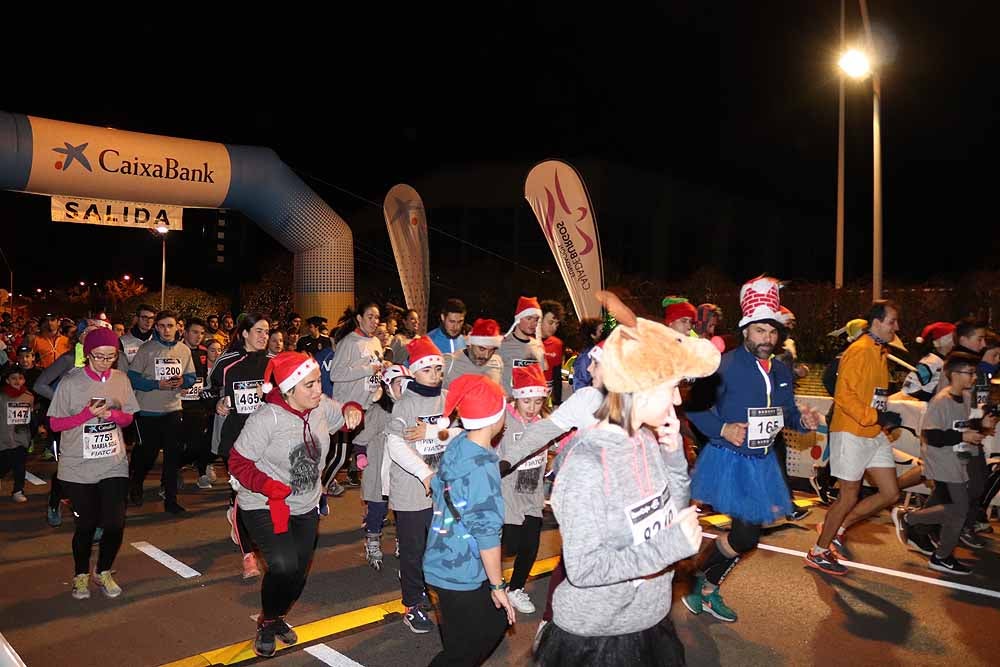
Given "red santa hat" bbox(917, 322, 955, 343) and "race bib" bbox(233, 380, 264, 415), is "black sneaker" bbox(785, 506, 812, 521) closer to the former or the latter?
"red santa hat" bbox(917, 322, 955, 343)

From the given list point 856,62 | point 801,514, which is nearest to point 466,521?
point 801,514

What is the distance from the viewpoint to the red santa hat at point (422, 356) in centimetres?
531

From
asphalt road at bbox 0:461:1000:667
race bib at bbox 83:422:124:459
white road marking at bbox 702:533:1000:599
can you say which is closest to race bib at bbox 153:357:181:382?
asphalt road at bbox 0:461:1000:667

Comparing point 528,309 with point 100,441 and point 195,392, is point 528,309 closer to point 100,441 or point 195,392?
point 100,441

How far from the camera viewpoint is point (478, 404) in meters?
3.72

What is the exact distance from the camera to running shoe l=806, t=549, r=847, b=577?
643cm

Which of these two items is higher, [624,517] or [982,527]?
[624,517]

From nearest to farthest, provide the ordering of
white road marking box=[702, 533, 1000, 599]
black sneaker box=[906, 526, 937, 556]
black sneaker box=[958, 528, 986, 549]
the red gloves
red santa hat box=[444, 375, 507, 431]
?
red santa hat box=[444, 375, 507, 431]
the red gloves
white road marking box=[702, 533, 1000, 599]
black sneaker box=[906, 526, 937, 556]
black sneaker box=[958, 528, 986, 549]

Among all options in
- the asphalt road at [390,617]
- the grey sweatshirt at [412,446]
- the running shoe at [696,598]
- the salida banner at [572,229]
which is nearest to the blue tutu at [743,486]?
the running shoe at [696,598]

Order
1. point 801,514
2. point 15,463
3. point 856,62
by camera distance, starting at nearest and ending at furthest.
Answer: point 801,514, point 15,463, point 856,62

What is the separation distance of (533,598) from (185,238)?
50.5 metres

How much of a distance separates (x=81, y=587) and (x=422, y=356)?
10.1ft

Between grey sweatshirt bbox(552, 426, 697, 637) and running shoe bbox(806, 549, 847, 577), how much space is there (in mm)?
4326

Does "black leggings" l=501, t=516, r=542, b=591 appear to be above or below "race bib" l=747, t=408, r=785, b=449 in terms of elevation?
below
